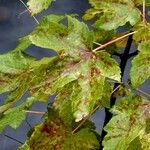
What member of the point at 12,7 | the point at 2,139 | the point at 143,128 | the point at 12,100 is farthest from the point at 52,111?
the point at 12,7

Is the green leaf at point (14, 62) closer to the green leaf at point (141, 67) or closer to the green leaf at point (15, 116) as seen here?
the green leaf at point (15, 116)

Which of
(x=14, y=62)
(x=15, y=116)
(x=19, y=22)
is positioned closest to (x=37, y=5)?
(x=14, y=62)

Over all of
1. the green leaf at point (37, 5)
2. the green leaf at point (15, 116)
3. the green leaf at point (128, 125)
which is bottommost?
the green leaf at point (15, 116)

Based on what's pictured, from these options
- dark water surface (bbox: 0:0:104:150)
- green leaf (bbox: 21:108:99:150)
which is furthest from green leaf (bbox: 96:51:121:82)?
dark water surface (bbox: 0:0:104:150)

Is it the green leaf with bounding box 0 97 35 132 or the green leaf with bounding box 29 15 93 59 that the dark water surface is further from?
the green leaf with bounding box 29 15 93 59

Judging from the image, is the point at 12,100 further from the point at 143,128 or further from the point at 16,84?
the point at 143,128

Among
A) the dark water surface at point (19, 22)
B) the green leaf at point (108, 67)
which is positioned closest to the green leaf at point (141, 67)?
the green leaf at point (108, 67)
